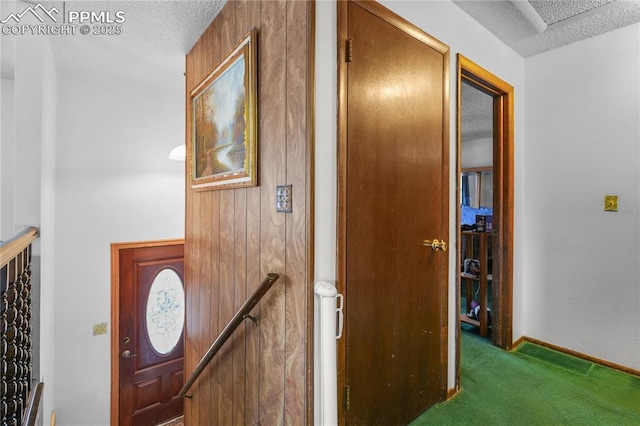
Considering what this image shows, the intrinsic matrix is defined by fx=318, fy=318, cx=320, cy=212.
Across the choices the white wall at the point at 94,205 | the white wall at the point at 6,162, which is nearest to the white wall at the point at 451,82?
the white wall at the point at 94,205

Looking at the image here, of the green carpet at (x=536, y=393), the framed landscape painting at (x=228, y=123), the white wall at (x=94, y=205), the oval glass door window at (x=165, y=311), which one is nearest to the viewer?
the framed landscape painting at (x=228, y=123)

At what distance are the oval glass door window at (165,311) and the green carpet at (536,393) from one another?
2756 millimetres

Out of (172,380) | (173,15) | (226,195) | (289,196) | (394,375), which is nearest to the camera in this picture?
(289,196)

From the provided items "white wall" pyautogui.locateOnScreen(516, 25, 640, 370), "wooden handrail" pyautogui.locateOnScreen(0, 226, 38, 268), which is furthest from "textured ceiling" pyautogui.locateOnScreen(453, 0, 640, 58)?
"wooden handrail" pyautogui.locateOnScreen(0, 226, 38, 268)

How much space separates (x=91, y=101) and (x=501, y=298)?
13.1 feet

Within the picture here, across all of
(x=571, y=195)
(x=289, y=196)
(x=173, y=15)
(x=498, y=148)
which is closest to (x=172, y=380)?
(x=289, y=196)

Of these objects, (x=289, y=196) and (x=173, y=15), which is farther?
(x=173, y=15)

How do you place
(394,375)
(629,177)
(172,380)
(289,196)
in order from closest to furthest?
(289,196), (394,375), (629,177), (172,380)

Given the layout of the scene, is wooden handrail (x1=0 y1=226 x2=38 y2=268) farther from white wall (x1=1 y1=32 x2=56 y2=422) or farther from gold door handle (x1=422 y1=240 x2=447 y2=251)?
gold door handle (x1=422 y1=240 x2=447 y2=251)

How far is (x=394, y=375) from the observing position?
156 cm

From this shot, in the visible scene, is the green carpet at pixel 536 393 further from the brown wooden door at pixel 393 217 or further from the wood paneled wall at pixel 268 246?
the wood paneled wall at pixel 268 246

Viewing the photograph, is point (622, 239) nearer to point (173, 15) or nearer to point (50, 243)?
point (173, 15)

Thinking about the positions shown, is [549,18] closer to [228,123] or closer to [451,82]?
[451,82]

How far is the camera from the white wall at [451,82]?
1267mm
